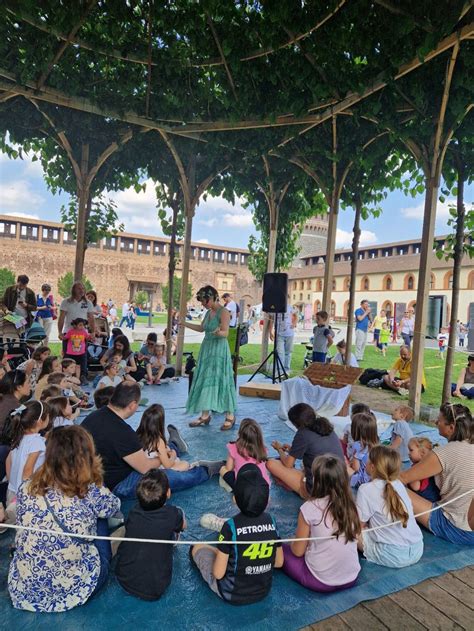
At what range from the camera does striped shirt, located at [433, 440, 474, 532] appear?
10.6 ft

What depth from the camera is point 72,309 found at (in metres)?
7.66

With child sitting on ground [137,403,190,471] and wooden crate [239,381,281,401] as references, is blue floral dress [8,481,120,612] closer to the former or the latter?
child sitting on ground [137,403,190,471]

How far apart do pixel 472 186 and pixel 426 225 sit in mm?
1445

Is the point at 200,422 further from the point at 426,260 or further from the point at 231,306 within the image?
the point at 231,306

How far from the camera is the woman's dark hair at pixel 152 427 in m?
3.69

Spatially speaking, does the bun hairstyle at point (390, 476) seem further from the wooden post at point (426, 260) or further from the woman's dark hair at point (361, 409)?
the wooden post at point (426, 260)

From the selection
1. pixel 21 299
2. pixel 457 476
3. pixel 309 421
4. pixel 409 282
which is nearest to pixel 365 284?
pixel 409 282

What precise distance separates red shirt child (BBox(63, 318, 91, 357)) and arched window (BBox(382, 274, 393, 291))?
41079 mm

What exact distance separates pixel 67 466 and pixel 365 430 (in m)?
2.70

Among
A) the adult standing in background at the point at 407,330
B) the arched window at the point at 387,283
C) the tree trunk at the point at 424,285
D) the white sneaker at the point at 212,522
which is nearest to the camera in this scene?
the white sneaker at the point at 212,522

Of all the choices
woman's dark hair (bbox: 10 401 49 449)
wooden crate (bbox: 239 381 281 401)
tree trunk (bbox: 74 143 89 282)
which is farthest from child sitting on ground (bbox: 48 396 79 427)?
tree trunk (bbox: 74 143 89 282)

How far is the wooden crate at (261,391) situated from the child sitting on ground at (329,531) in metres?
5.29

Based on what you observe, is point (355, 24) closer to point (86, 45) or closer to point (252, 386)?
point (86, 45)

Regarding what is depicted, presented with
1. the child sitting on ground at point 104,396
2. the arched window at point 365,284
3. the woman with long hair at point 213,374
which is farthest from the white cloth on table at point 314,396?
the arched window at point 365,284
